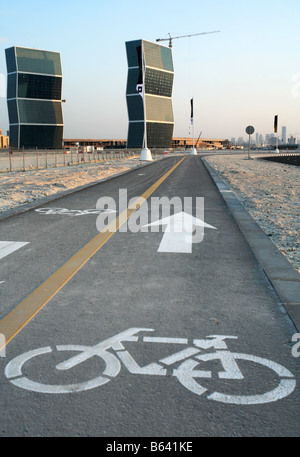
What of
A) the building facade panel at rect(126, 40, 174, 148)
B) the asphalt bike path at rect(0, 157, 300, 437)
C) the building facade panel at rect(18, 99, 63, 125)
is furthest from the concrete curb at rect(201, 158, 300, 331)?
the building facade panel at rect(18, 99, 63, 125)

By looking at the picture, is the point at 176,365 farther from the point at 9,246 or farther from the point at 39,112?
the point at 39,112

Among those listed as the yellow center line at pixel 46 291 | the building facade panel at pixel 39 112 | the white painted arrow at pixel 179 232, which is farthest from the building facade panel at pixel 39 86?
the yellow center line at pixel 46 291

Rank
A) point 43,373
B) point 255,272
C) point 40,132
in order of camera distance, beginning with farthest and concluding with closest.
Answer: point 40,132
point 255,272
point 43,373

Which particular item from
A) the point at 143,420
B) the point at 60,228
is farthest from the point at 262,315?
the point at 60,228

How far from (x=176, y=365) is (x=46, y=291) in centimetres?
202

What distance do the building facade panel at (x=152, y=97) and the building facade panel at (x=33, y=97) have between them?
32955 mm

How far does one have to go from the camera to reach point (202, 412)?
2.32 metres

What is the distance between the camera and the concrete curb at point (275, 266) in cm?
402

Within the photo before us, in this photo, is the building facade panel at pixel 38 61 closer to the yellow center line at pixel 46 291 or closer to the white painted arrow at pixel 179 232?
the white painted arrow at pixel 179 232

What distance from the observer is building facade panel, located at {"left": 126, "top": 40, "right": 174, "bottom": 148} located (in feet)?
531

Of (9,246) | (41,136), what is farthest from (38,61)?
(9,246)

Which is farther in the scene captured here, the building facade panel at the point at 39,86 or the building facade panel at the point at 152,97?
the building facade panel at the point at 39,86
